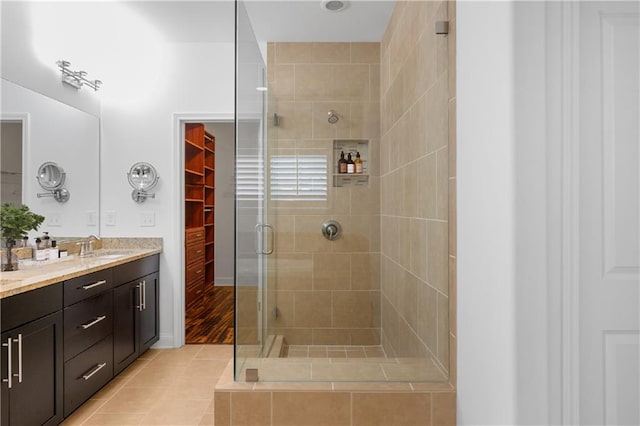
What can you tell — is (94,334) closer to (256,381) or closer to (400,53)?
(256,381)

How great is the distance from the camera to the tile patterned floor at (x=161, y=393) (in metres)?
2.36

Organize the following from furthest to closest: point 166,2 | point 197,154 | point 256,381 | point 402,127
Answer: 1. point 197,154
2. point 166,2
3. point 402,127
4. point 256,381

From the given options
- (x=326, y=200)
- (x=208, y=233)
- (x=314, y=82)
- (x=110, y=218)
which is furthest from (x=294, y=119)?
(x=208, y=233)

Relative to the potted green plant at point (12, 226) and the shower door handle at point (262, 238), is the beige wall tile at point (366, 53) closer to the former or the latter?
the shower door handle at point (262, 238)

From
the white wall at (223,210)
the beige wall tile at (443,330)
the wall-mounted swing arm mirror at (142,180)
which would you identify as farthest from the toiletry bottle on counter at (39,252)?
the white wall at (223,210)

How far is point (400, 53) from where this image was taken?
6.64 ft

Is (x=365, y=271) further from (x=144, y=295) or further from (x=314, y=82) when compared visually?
(x=144, y=295)

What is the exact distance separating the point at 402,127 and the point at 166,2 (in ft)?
6.60

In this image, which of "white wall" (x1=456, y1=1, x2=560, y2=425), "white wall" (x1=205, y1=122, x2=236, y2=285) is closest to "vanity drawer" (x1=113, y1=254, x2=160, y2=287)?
"white wall" (x1=456, y1=1, x2=560, y2=425)

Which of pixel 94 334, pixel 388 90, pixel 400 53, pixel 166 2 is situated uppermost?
pixel 166 2

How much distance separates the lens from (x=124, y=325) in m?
2.99

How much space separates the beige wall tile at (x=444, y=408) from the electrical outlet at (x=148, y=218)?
2.80 metres

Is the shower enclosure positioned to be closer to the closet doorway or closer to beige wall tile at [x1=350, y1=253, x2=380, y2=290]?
beige wall tile at [x1=350, y1=253, x2=380, y2=290]

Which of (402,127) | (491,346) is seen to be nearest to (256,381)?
(491,346)
